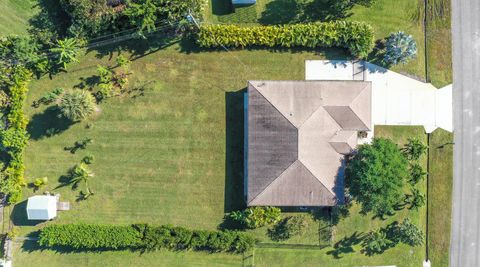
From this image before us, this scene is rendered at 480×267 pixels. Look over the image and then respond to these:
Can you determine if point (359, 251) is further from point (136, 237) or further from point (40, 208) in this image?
point (40, 208)

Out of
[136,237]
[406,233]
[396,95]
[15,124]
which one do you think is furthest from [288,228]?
[15,124]

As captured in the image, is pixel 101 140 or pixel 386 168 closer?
pixel 386 168

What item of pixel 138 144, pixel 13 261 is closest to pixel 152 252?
pixel 138 144

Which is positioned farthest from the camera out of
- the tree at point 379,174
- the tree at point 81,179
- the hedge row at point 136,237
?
the tree at point 81,179

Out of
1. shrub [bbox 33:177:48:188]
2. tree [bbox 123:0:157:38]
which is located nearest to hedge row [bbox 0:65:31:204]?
shrub [bbox 33:177:48:188]

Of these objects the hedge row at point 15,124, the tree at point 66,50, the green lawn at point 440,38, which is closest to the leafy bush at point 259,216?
the green lawn at point 440,38

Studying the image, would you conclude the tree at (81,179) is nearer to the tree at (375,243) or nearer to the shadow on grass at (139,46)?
the shadow on grass at (139,46)

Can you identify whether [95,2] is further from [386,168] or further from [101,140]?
[386,168]

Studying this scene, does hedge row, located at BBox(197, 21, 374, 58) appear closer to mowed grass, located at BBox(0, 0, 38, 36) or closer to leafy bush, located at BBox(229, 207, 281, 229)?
leafy bush, located at BBox(229, 207, 281, 229)
